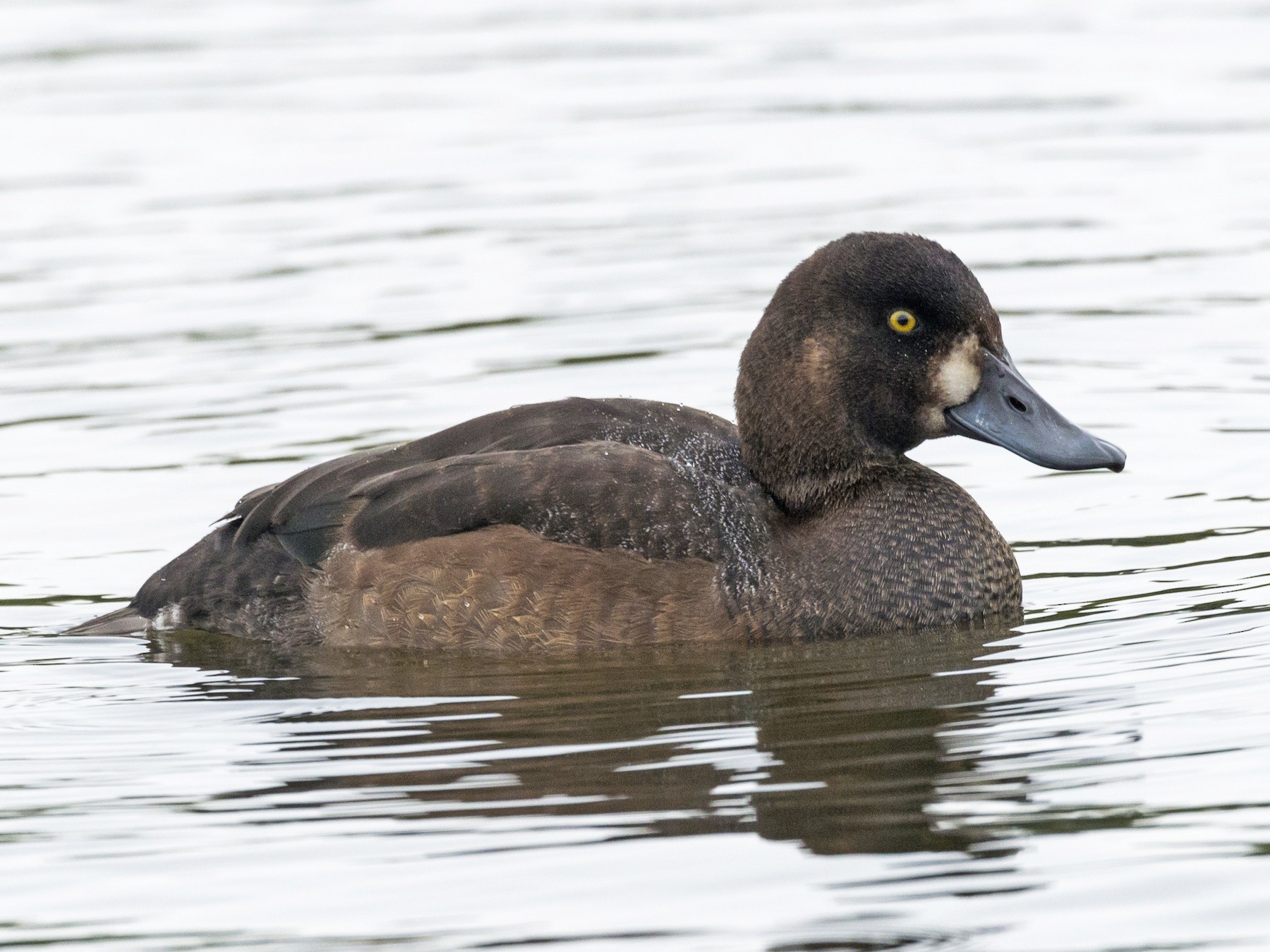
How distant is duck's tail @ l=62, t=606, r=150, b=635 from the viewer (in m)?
7.90

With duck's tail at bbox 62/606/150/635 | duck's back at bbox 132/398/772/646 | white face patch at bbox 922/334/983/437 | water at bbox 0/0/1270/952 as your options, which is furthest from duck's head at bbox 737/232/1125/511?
duck's tail at bbox 62/606/150/635

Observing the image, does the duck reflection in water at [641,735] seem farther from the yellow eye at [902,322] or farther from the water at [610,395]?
the yellow eye at [902,322]

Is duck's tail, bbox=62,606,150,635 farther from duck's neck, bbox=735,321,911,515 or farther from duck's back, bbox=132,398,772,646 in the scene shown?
duck's neck, bbox=735,321,911,515

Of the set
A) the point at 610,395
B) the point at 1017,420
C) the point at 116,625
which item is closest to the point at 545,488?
the point at 1017,420

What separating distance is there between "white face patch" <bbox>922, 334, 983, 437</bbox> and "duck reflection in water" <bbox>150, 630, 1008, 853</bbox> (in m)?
0.81

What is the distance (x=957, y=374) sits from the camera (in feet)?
24.6

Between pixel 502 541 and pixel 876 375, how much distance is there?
1.41 metres

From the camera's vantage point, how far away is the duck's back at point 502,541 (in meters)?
7.26

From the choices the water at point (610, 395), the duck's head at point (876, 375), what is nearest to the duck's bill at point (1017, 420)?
the duck's head at point (876, 375)

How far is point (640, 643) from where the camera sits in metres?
7.25

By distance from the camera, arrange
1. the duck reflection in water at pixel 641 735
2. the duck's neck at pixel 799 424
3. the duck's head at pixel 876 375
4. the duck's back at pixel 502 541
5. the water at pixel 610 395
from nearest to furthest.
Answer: the water at pixel 610 395
the duck reflection in water at pixel 641 735
the duck's back at pixel 502 541
the duck's head at pixel 876 375
the duck's neck at pixel 799 424

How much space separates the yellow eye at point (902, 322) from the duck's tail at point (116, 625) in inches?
113

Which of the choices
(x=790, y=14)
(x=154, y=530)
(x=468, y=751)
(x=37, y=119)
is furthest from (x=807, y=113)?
(x=468, y=751)

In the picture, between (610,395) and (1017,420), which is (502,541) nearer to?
(1017,420)
